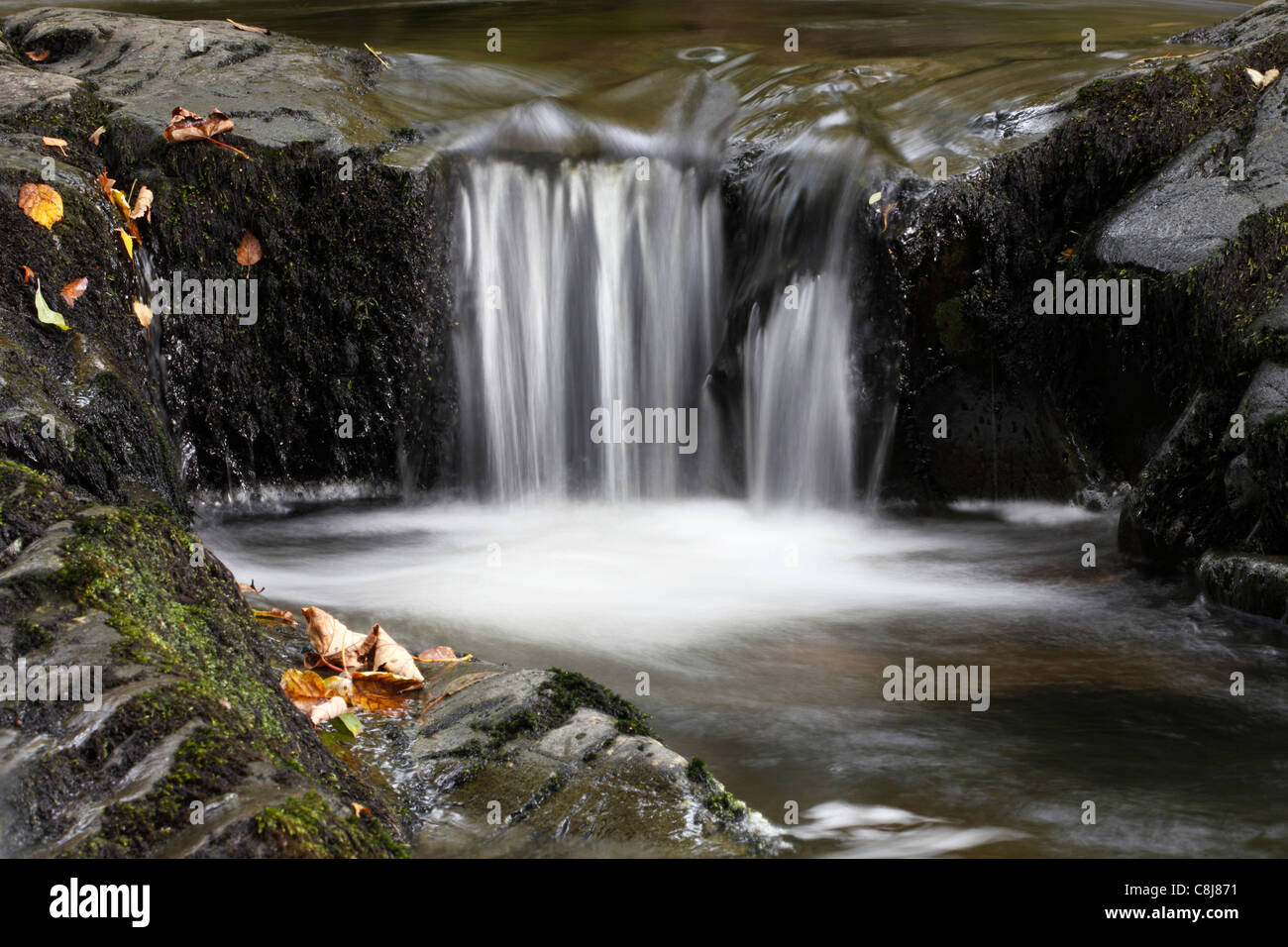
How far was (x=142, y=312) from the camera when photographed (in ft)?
21.8

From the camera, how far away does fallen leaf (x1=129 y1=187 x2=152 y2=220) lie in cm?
664

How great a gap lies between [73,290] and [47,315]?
0.46 m

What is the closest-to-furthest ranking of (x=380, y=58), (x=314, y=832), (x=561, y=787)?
(x=314, y=832) < (x=561, y=787) < (x=380, y=58)

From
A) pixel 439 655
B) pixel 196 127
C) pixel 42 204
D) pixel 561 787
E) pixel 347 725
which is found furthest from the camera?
pixel 196 127

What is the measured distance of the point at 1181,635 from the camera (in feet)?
16.3

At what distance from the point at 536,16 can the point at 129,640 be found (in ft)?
Answer: 30.9

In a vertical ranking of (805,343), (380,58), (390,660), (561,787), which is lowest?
(561,787)

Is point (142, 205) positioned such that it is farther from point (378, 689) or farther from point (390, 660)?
point (378, 689)

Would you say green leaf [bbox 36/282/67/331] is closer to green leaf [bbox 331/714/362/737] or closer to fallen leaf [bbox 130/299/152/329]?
fallen leaf [bbox 130/299/152/329]

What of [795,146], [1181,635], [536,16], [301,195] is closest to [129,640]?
[1181,635]

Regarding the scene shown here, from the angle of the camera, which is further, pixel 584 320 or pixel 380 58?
pixel 380 58

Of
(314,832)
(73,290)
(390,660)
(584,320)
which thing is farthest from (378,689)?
(584,320)

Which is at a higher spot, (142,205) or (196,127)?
(196,127)

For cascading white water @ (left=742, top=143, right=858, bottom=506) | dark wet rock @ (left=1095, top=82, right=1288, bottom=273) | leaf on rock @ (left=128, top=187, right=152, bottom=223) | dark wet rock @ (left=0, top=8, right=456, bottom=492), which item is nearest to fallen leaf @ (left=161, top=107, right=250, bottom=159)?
dark wet rock @ (left=0, top=8, right=456, bottom=492)
